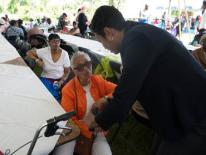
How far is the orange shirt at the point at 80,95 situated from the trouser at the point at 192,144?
96 centimetres

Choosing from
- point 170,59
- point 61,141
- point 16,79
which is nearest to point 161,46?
point 170,59

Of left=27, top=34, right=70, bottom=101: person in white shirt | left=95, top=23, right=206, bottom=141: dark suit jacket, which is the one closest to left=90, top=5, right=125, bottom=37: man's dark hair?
left=95, top=23, right=206, bottom=141: dark suit jacket

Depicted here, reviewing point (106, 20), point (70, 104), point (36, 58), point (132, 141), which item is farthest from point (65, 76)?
point (106, 20)

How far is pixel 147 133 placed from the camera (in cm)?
398

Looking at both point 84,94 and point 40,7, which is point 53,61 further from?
point 40,7

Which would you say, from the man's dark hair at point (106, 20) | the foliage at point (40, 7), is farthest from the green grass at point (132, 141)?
the foliage at point (40, 7)

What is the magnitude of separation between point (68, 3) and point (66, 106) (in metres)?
15.9

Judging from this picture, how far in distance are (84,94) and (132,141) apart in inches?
54.2

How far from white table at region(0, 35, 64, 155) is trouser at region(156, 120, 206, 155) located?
2.18ft

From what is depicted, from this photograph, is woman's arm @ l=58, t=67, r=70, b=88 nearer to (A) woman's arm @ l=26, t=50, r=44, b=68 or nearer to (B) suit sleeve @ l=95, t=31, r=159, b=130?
(A) woman's arm @ l=26, t=50, r=44, b=68

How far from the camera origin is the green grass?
11.5ft

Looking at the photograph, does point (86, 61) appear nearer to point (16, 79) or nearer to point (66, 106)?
point (66, 106)

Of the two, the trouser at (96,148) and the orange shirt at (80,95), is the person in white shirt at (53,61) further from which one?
the trouser at (96,148)

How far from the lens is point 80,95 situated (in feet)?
8.55
